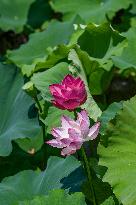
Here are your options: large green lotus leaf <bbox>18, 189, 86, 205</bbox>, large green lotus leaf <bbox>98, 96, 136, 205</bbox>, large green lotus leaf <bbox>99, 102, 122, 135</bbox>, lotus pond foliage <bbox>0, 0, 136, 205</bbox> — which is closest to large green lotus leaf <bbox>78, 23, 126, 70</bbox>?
lotus pond foliage <bbox>0, 0, 136, 205</bbox>

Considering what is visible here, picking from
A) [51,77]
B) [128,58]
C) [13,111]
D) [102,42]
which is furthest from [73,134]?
[102,42]

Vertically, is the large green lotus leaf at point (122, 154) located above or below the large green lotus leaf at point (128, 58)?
above

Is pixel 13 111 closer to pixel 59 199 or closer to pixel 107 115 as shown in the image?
pixel 107 115

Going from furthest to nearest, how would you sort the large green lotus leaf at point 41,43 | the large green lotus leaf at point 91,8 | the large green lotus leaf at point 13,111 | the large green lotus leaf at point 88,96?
the large green lotus leaf at point 91,8, the large green lotus leaf at point 41,43, the large green lotus leaf at point 13,111, the large green lotus leaf at point 88,96

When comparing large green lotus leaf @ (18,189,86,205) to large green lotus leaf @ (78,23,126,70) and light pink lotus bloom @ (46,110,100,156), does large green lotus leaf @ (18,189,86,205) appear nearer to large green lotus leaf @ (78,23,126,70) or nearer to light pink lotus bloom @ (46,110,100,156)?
light pink lotus bloom @ (46,110,100,156)

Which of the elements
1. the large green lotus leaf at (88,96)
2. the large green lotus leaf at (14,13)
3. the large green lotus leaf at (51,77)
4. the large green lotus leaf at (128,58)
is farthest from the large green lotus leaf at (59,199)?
the large green lotus leaf at (14,13)

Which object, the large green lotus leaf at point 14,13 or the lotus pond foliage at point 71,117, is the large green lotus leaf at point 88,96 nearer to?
the lotus pond foliage at point 71,117
